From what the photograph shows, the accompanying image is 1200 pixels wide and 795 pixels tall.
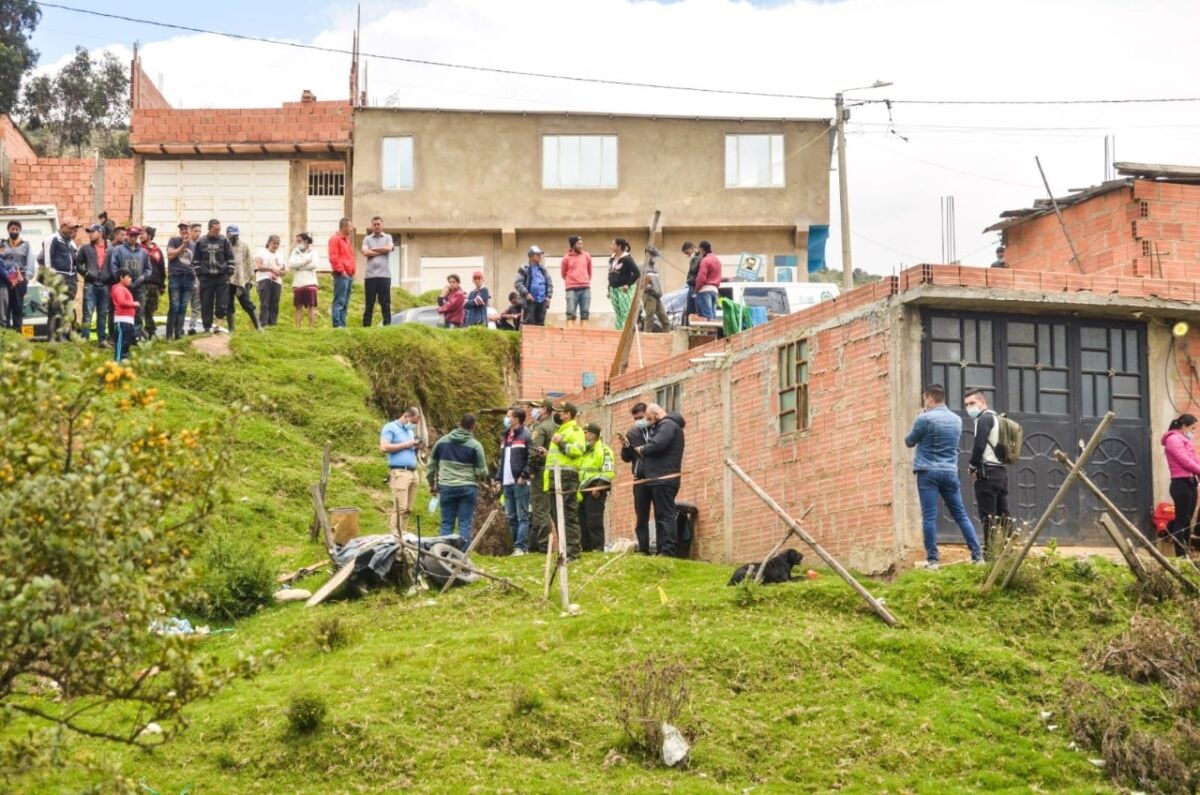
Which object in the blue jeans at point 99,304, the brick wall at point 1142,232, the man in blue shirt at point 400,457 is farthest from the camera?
the blue jeans at point 99,304

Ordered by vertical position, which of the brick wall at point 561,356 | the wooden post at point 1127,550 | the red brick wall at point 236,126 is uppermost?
the red brick wall at point 236,126

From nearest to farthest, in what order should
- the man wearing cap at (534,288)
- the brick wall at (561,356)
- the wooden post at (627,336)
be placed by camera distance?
1. the wooden post at (627,336)
2. the brick wall at (561,356)
3. the man wearing cap at (534,288)

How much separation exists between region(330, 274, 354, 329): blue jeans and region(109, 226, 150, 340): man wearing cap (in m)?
Answer: 4.23

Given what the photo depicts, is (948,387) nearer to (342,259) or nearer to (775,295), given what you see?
(775,295)

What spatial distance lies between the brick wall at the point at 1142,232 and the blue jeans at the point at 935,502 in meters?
8.34

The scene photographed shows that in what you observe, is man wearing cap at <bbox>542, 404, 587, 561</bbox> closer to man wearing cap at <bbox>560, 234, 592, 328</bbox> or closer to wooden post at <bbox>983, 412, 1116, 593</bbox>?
wooden post at <bbox>983, 412, 1116, 593</bbox>

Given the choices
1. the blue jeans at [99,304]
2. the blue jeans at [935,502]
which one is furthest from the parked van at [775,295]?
the blue jeans at [935,502]

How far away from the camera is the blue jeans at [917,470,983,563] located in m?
17.8

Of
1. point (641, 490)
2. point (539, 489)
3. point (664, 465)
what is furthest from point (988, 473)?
point (539, 489)

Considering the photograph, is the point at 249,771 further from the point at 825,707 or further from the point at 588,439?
the point at 588,439

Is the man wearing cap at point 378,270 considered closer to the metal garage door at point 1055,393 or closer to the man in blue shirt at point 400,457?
the man in blue shirt at point 400,457

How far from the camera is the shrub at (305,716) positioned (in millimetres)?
14734

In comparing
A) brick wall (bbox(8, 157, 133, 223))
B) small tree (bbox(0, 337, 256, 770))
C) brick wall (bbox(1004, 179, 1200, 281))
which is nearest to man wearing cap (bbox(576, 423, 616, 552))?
brick wall (bbox(1004, 179, 1200, 281))

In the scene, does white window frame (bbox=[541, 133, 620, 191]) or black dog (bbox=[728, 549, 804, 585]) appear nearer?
black dog (bbox=[728, 549, 804, 585])
